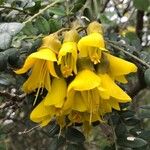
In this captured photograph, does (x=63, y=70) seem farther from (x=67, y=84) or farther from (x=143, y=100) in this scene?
(x=143, y=100)

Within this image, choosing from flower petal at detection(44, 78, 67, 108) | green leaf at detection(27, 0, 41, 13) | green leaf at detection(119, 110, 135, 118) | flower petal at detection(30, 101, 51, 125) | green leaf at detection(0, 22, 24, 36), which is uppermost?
green leaf at detection(0, 22, 24, 36)

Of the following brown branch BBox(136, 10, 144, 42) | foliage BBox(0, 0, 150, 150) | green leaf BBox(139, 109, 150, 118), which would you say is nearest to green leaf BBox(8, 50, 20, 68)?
foliage BBox(0, 0, 150, 150)

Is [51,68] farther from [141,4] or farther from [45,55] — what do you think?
[141,4]

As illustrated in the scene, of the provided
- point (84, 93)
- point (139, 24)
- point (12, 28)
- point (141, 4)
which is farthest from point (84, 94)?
point (139, 24)

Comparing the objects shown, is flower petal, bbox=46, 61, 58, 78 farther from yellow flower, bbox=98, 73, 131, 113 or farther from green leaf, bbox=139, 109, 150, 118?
green leaf, bbox=139, 109, 150, 118

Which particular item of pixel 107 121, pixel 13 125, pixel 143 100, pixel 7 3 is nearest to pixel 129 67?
pixel 107 121

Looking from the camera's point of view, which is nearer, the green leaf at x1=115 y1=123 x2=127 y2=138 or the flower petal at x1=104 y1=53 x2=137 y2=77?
the flower petal at x1=104 y1=53 x2=137 y2=77

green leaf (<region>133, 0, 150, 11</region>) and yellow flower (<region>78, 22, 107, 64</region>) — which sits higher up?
yellow flower (<region>78, 22, 107, 64</region>)

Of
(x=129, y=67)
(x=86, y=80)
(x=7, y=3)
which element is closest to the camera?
(x=86, y=80)
